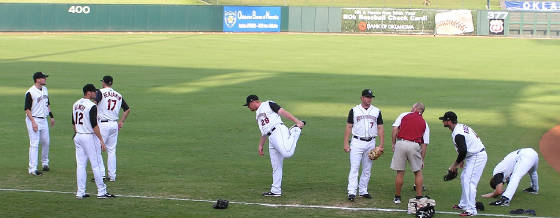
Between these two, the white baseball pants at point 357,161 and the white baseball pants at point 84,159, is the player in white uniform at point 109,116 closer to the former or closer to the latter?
the white baseball pants at point 84,159

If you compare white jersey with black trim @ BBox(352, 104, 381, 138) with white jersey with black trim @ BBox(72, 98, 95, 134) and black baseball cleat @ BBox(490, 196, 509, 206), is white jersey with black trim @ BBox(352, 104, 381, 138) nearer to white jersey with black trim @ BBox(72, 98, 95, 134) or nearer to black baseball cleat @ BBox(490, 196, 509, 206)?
black baseball cleat @ BBox(490, 196, 509, 206)

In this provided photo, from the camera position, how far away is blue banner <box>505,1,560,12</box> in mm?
70062

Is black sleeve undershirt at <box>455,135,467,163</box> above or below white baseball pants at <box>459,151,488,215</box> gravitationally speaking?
above

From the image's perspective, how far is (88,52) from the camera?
43.8m

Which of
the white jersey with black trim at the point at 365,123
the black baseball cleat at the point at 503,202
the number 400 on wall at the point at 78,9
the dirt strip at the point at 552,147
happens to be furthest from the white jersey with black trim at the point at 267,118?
the number 400 on wall at the point at 78,9

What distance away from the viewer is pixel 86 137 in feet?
42.3

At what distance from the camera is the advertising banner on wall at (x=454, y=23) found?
65.5 metres

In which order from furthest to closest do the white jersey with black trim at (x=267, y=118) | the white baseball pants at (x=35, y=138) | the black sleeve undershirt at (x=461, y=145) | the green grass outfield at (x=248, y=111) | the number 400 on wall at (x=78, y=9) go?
the number 400 on wall at (x=78, y=9)
the white baseball pants at (x=35, y=138)
the green grass outfield at (x=248, y=111)
the white jersey with black trim at (x=267, y=118)
the black sleeve undershirt at (x=461, y=145)

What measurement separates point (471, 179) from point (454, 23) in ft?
181

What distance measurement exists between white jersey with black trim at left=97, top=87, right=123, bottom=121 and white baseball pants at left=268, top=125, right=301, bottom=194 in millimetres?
3108

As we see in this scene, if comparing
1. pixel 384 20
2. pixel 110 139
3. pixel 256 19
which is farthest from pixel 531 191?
pixel 384 20

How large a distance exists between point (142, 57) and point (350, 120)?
2938 cm

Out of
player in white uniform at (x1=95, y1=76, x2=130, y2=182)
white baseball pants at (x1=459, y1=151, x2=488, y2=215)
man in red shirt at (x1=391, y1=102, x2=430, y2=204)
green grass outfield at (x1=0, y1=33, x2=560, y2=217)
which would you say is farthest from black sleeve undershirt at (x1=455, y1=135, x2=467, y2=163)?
player in white uniform at (x1=95, y1=76, x2=130, y2=182)

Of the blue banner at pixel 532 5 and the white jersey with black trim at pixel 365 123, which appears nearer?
the white jersey with black trim at pixel 365 123
